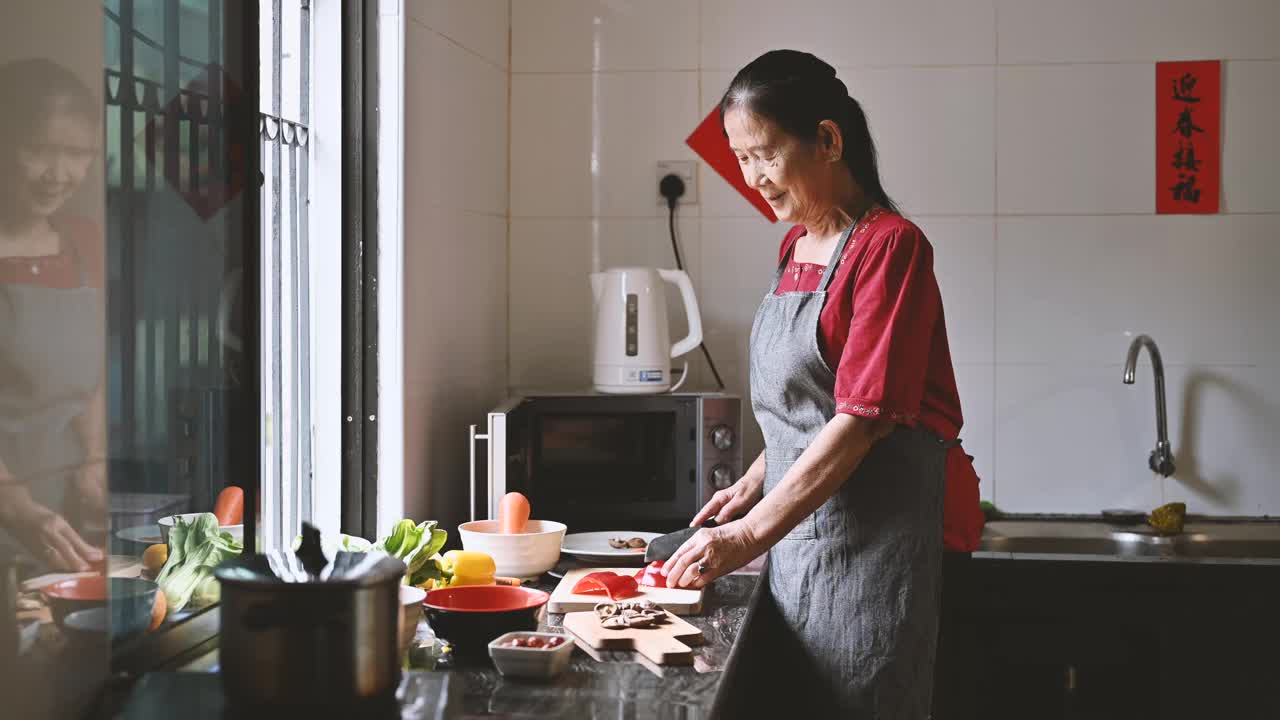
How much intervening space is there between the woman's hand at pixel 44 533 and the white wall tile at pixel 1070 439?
6.49ft

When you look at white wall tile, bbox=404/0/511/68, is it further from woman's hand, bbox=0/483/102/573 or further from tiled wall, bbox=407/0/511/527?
woman's hand, bbox=0/483/102/573

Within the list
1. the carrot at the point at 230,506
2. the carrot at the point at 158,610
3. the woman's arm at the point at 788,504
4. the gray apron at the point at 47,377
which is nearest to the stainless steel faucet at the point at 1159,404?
the woman's arm at the point at 788,504

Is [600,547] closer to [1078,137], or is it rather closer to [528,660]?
[528,660]

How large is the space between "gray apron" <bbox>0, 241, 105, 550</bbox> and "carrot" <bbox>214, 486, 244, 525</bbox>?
33 cm

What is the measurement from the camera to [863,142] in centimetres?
162

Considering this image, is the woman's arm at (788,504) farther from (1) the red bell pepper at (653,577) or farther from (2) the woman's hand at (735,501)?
(2) the woman's hand at (735,501)

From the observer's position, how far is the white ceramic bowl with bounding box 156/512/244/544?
1225 millimetres

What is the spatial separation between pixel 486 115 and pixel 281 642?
5.49ft

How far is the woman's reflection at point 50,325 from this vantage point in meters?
0.94

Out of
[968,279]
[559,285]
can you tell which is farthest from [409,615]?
[968,279]

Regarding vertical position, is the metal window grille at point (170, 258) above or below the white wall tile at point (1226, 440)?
above

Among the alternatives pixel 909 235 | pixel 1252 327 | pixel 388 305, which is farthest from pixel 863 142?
pixel 1252 327

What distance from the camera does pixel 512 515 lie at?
179 centimetres

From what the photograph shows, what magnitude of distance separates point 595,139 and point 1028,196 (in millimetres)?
986
